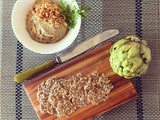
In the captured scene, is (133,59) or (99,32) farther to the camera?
(99,32)

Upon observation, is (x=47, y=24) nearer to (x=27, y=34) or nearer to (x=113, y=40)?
(x=27, y=34)

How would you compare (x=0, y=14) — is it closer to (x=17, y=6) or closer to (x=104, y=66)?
(x=17, y=6)

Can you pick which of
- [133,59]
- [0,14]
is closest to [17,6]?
[0,14]

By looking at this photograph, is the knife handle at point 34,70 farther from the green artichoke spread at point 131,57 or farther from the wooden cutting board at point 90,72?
the green artichoke spread at point 131,57

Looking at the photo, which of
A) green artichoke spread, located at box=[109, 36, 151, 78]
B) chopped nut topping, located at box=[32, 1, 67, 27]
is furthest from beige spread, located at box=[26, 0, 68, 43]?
green artichoke spread, located at box=[109, 36, 151, 78]

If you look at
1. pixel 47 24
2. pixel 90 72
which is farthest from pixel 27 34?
pixel 90 72

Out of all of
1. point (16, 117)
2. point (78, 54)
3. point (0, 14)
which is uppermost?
point (0, 14)
